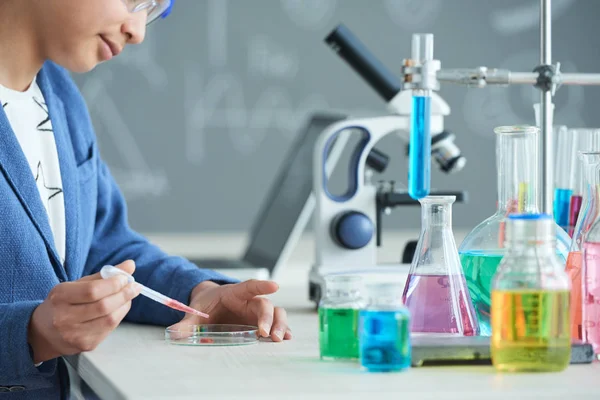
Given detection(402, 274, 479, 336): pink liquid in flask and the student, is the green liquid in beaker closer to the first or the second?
detection(402, 274, 479, 336): pink liquid in flask

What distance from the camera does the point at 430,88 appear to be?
46.1 inches

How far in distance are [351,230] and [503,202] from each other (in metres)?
0.66

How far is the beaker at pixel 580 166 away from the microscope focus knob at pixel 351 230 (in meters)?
0.41

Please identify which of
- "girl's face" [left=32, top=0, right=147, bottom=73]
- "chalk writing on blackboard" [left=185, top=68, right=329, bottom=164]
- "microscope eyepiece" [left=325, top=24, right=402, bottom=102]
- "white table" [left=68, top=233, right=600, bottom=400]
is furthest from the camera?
"chalk writing on blackboard" [left=185, top=68, right=329, bottom=164]

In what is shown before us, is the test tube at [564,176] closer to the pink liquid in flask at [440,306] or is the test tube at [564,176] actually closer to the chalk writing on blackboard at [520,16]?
the pink liquid in flask at [440,306]

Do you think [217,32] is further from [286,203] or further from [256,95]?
[286,203]

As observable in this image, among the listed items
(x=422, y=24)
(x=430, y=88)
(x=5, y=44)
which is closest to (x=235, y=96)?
(x=422, y=24)

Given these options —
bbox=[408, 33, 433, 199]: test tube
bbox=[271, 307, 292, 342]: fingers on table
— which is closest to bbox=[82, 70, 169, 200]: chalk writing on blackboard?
bbox=[271, 307, 292, 342]: fingers on table

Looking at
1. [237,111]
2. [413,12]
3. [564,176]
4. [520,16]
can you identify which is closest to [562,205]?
[564,176]

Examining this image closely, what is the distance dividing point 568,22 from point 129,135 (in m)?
1.94

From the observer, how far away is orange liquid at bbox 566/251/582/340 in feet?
3.32

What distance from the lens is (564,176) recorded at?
1.49 meters

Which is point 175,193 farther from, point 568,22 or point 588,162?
point 588,162

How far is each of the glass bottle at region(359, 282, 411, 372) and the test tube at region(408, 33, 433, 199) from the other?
0.27m
